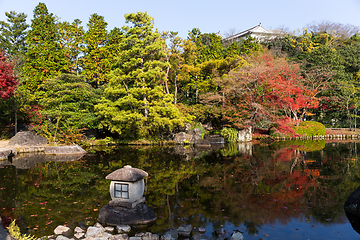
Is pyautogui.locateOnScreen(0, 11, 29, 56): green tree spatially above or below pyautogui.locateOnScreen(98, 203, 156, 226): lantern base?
above

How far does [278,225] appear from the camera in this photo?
14.8 feet

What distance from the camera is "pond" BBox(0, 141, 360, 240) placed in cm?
455

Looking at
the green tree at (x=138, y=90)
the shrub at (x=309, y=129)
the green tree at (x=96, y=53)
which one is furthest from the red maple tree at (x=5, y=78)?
the shrub at (x=309, y=129)

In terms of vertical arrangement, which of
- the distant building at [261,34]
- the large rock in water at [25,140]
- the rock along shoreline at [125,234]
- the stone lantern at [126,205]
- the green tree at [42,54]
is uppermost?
the distant building at [261,34]

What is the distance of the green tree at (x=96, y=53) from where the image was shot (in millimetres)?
20562

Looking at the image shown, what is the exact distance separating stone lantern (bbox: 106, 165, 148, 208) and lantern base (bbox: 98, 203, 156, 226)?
0.32 ft

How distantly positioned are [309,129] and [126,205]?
18.7m

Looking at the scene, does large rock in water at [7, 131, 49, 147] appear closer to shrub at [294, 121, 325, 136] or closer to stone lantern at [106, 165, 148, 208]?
stone lantern at [106, 165, 148, 208]

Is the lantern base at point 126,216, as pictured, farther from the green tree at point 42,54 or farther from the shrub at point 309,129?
the shrub at point 309,129

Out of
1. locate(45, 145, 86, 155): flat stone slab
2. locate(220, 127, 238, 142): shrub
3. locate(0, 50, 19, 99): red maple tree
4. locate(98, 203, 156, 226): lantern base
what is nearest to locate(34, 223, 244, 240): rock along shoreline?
locate(98, 203, 156, 226): lantern base

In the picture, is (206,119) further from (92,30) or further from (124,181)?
(124,181)

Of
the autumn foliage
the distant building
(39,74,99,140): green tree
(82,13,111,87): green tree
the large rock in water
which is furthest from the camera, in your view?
the distant building

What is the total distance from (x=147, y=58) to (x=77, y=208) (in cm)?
1324

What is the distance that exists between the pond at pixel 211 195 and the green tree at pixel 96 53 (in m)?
11.9
